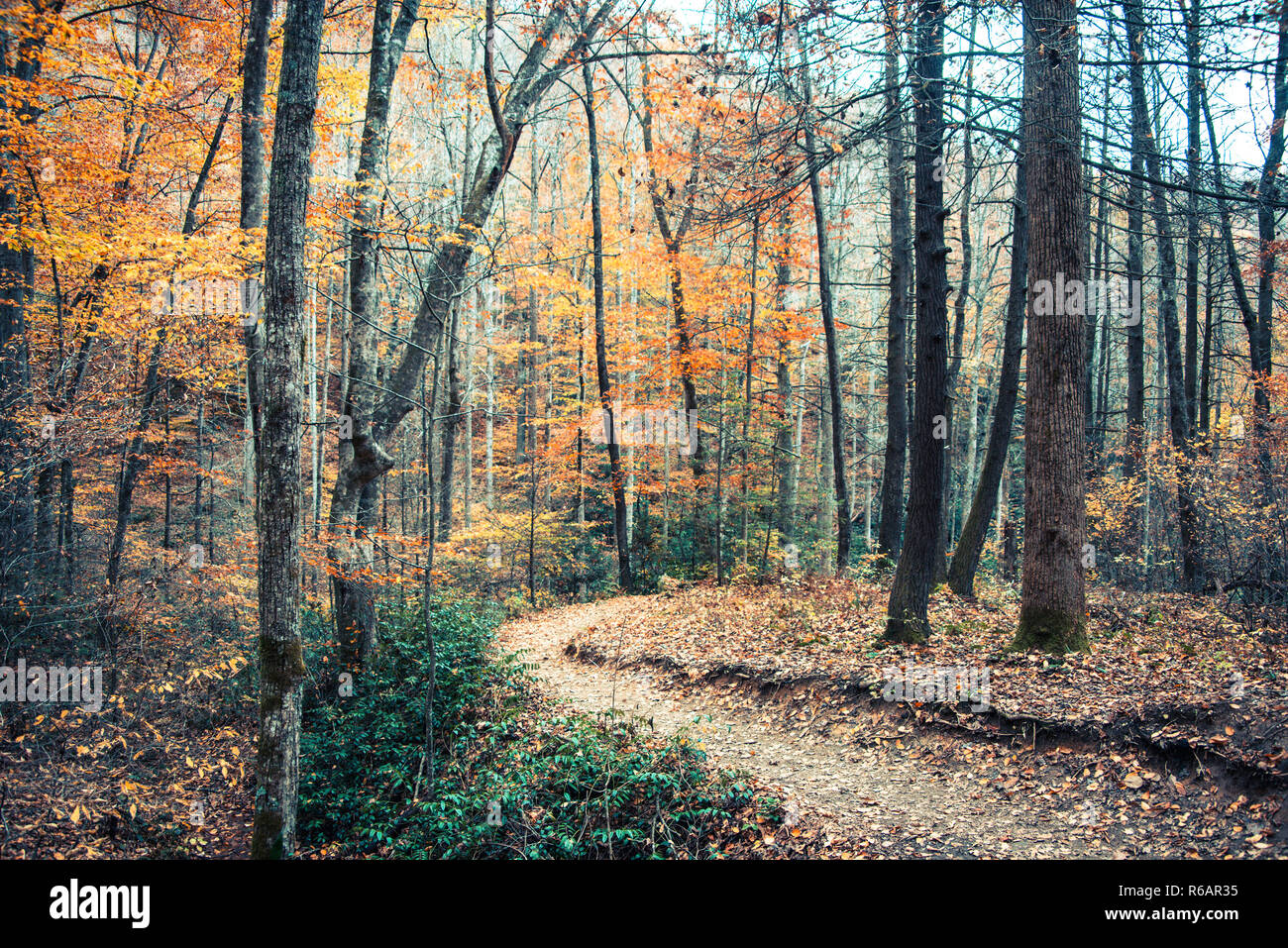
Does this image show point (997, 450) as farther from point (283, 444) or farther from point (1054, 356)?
point (283, 444)

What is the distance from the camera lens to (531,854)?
202 inches

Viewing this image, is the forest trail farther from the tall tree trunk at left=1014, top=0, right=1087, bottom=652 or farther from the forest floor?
the tall tree trunk at left=1014, top=0, right=1087, bottom=652

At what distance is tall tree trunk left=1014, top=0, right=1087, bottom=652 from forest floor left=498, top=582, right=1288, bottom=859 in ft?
2.42

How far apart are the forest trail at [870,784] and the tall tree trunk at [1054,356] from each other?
6.74 feet

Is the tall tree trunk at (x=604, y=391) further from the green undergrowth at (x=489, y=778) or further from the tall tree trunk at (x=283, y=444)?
the tall tree trunk at (x=283, y=444)

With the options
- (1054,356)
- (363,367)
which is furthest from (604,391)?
(1054,356)

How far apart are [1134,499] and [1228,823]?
A: 10072 millimetres

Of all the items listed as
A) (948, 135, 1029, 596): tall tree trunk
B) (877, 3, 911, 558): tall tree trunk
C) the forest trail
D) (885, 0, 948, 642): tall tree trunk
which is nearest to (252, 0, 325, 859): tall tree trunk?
the forest trail

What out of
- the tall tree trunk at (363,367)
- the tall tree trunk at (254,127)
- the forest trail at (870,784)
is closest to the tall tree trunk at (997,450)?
the forest trail at (870,784)

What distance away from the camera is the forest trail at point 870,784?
4.31 meters

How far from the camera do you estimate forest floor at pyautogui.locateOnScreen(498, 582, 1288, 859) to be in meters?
4.09

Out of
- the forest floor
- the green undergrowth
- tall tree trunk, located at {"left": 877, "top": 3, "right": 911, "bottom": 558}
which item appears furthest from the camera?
tall tree trunk, located at {"left": 877, "top": 3, "right": 911, "bottom": 558}
